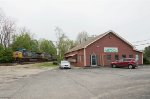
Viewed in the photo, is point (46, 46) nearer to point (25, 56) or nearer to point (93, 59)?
point (25, 56)

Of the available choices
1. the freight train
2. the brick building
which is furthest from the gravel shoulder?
the freight train

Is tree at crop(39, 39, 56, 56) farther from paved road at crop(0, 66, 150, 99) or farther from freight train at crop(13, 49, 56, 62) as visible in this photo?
paved road at crop(0, 66, 150, 99)

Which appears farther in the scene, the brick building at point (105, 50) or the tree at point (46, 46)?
the tree at point (46, 46)

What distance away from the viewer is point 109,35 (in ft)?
160

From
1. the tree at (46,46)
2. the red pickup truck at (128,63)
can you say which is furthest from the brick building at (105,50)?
the tree at (46,46)

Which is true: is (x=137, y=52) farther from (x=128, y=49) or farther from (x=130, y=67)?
(x=130, y=67)

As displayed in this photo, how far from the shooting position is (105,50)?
159ft

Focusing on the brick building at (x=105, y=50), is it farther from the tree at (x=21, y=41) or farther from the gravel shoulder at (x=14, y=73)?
the tree at (x=21, y=41)

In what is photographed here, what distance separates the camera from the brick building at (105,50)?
47.6m

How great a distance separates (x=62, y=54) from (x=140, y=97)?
259ft

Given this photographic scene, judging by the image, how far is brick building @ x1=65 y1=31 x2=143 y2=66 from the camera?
47.6 metres

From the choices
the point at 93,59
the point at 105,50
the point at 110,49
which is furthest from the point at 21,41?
the point at 110,49

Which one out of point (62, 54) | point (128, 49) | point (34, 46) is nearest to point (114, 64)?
point (128, 49)

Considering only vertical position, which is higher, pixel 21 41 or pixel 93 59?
pixel 21 41
